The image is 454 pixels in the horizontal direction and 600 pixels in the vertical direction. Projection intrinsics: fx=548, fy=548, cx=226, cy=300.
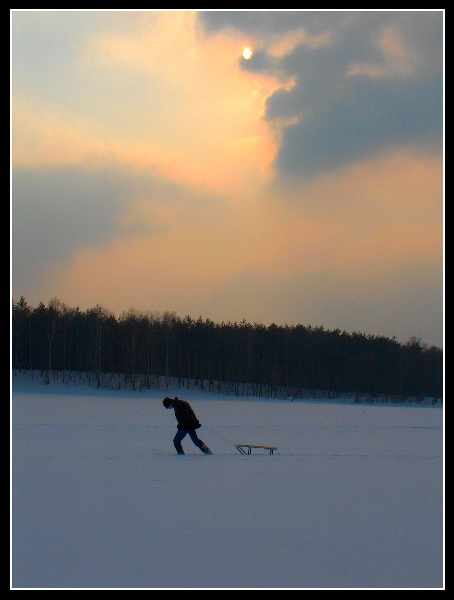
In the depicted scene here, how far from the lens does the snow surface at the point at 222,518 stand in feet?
16.0

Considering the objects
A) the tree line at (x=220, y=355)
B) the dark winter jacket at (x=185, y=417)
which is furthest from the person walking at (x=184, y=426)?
the tree line at (x=220, y=355)

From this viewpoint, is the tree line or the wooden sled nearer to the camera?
the wooden sled

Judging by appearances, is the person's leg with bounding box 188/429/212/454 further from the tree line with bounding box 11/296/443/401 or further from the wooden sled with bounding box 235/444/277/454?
the tree line with bounding box 11/296/443/401

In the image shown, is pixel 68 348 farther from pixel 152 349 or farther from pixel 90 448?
pixel 90 448

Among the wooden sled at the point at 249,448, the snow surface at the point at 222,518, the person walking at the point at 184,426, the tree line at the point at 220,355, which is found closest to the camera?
the snow surface at the point at 222,518

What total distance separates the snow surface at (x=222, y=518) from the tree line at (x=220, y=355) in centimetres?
4476

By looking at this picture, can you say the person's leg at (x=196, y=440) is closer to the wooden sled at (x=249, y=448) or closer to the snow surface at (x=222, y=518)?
the snow surface at (x=222, y=518)

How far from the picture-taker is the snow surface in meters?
4.88

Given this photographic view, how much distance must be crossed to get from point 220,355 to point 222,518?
60290 millimetres

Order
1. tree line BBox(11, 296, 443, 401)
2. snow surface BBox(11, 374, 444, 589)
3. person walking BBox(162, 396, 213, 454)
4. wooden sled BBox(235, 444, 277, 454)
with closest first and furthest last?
snow surface BBox(11, 374, 444, 589), person walking BBox(162, 396, 213, 454), wooden sled BBox(235, 444, 277, 454), tree line BBox(11, 296, 443, 401)

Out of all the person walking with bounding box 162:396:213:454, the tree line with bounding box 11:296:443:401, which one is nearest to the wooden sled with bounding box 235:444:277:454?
the person walking with bounding box 162:396:213:454

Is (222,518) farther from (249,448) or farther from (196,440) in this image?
(249,448)

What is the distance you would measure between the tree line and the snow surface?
44755mm

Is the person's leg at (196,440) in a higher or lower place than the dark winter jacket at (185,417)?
lower
